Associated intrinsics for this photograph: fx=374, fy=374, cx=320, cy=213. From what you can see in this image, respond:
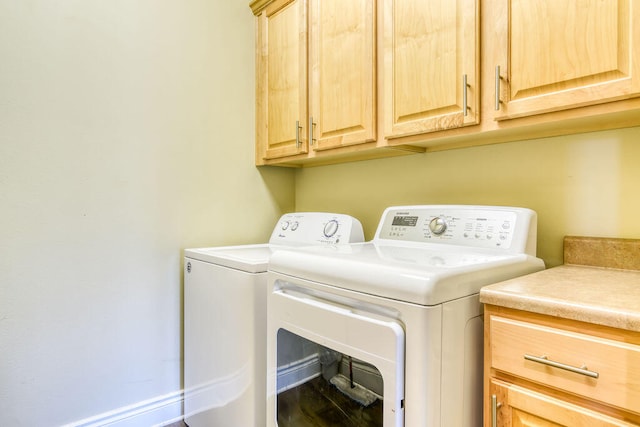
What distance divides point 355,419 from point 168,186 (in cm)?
138

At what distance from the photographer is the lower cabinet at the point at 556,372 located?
707 millimetres

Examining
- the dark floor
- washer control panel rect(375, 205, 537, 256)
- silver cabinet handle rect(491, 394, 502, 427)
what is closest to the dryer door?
the dark floor

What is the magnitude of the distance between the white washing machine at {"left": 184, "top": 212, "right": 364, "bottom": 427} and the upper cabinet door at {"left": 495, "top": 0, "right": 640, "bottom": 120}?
915 millimetres

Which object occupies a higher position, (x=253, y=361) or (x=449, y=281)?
(x=449, y=281)

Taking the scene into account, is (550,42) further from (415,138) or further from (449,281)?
(449,281)

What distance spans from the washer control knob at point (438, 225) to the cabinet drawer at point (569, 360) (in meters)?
0.56

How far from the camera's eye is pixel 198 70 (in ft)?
6.39

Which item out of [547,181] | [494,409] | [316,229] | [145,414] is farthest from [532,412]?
[145,414]

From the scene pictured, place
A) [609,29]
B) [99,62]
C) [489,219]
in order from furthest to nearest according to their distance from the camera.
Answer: [99,62] < [489,219] < [609,29]

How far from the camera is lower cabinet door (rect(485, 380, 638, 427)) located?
0.75m

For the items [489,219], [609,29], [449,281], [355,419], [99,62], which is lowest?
[355,419]

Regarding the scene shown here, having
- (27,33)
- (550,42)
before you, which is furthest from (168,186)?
(550,42)

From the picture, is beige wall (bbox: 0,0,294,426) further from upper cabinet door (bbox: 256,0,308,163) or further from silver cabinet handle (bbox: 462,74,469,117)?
silver cabinet handle (bbox: 462,74,469,117)

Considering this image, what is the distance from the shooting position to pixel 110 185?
1685 mm
